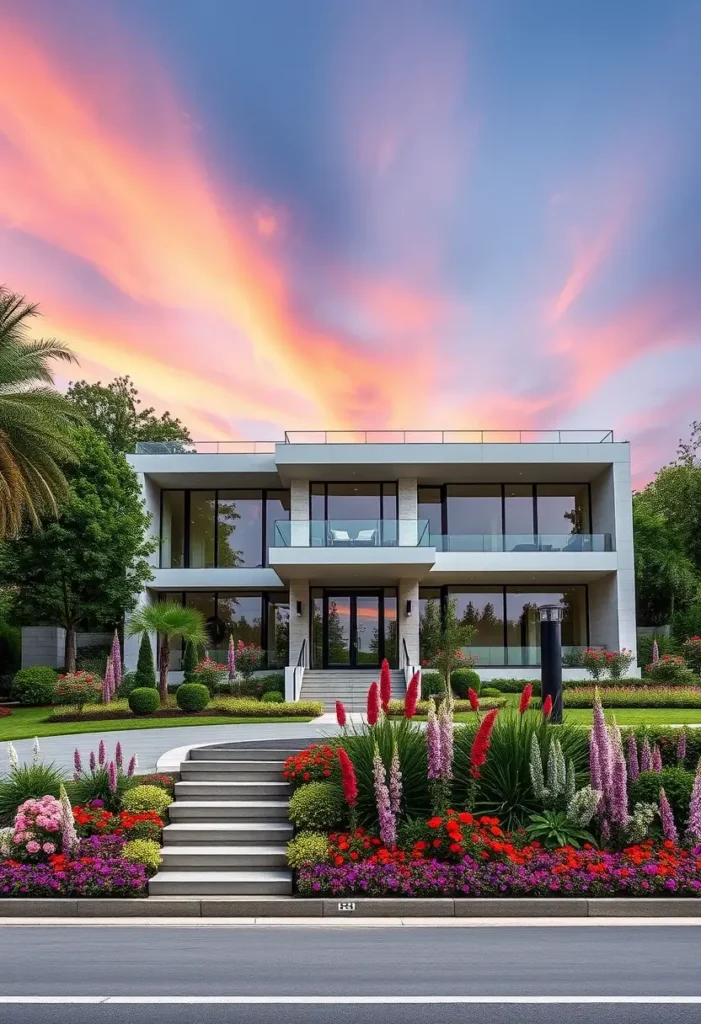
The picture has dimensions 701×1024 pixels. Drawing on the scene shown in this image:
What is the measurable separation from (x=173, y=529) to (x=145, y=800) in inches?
848

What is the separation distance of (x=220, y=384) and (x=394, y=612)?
30.8ft

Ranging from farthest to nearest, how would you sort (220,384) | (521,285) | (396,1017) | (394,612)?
(394,612), (220,384), (521,285), (396,1017)

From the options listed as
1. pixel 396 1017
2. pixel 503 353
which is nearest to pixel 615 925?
pixel 396 1017

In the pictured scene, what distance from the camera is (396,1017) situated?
4766 mm

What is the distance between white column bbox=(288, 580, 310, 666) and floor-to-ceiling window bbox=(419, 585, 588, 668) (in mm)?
4120

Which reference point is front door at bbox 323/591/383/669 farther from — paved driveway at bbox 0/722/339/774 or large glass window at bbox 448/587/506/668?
paved driveway at bbox 0/722/339/774

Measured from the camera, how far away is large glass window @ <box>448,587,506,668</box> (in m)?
29.0

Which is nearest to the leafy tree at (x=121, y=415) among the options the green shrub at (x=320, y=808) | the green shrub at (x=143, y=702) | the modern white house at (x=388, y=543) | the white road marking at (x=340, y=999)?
the modern white house at (x=388, y=543)

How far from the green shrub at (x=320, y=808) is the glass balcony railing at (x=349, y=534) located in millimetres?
15657

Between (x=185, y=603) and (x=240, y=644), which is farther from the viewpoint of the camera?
(x=185, y=603)

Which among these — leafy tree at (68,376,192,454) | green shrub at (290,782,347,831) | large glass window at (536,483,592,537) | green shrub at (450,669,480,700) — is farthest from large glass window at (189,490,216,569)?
green shrub at (290,782,347,831)

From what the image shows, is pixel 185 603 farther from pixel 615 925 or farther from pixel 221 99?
pixel 615 925

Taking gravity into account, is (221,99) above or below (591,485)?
above

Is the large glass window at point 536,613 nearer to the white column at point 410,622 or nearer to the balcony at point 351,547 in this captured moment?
the white column at point 410,622
